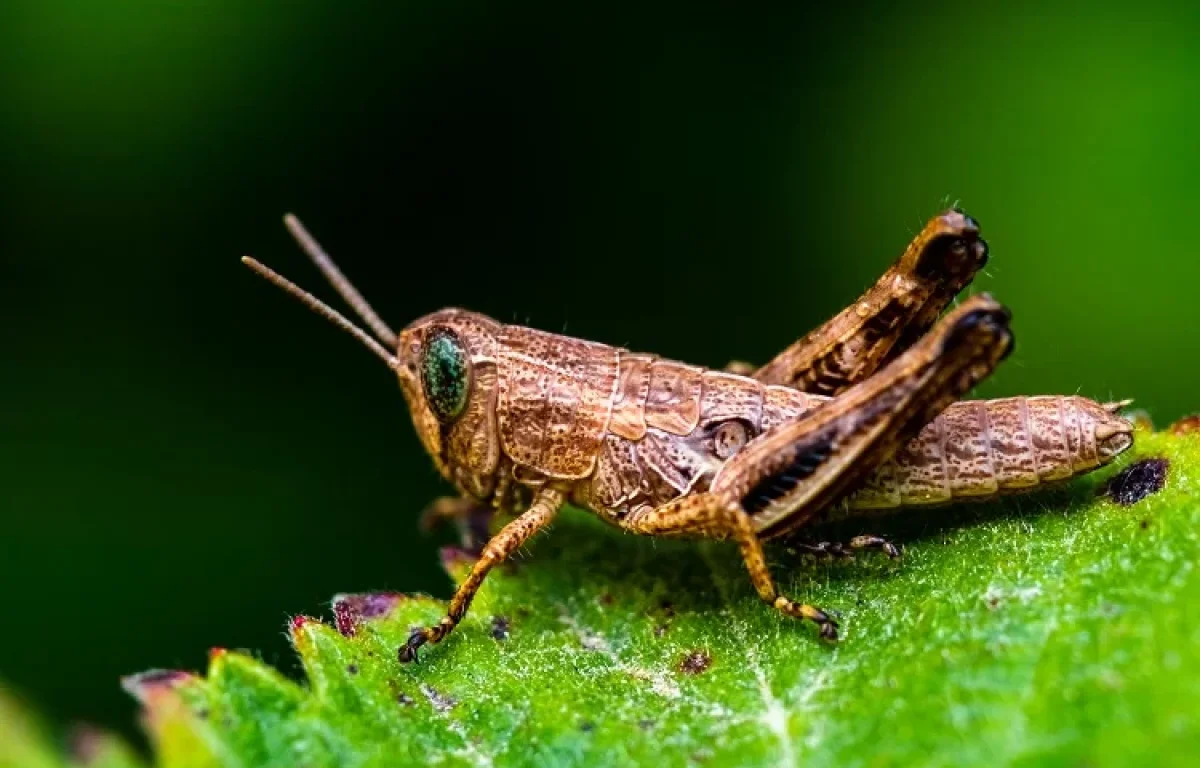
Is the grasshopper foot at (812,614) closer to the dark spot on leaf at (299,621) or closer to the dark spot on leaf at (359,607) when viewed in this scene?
the dark spot on leaf at (359,607)

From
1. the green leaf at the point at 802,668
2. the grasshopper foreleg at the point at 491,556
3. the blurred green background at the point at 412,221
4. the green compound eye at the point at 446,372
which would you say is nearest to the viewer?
the green leaf at the point at 802,668

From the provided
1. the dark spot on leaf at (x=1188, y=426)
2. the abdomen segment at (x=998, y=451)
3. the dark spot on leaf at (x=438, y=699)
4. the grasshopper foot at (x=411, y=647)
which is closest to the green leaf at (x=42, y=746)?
the dark spot on leaf at (x=438, y=699)

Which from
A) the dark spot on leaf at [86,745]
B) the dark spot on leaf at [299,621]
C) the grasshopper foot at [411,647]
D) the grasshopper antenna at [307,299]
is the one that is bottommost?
the grasshopper foot at [411,647]

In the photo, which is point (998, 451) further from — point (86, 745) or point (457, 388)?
point (86, 745)

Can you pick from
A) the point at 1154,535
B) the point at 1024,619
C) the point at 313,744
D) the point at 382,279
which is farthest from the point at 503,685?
the point at 382,279

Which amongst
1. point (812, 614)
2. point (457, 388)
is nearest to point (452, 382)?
point (457, 388)

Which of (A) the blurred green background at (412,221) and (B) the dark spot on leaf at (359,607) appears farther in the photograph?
(A) the blurred green background at (412,221)

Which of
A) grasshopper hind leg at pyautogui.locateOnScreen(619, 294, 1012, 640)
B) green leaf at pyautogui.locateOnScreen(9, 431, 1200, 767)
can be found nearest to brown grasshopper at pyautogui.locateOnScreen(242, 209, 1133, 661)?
grasshopper hind leg at pyautogui.locateOnScreen(619, 294, 1012, 640)

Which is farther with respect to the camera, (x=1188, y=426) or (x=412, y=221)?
(x=412, y=221)
